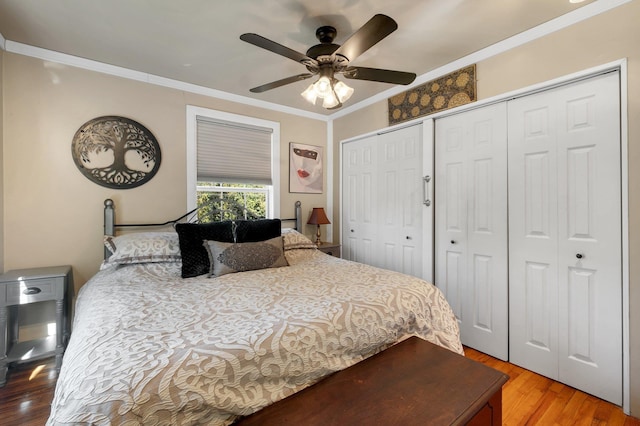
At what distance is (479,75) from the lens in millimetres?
2363

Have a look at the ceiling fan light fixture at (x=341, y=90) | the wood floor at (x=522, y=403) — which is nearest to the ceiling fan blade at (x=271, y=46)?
the ceiling fan light fixture at (x=341, y=90)

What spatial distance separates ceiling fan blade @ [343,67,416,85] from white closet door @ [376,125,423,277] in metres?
1.03

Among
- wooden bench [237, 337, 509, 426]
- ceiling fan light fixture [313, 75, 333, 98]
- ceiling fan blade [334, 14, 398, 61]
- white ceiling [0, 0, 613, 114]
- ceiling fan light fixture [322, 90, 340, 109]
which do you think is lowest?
wooden bench [237, 337, 509, 426]

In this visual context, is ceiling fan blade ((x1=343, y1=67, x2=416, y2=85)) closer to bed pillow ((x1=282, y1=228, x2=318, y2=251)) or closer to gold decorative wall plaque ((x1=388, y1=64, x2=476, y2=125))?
gold decorative wall plaque ((x1=388, y1=64, x2=476, y2=125))

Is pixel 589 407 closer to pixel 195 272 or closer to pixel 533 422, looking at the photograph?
pixel 533 422

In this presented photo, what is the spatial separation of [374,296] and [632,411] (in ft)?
5.70

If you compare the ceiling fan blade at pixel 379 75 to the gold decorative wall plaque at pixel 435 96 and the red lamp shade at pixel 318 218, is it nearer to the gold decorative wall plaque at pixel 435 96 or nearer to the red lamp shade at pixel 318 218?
the gold decorative wall plaque at pixel 435 96

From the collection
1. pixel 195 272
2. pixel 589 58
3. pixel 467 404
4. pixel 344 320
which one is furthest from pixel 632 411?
pixel 195 272

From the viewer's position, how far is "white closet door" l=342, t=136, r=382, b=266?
3359 millimetres

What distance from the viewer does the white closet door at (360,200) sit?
3.36m

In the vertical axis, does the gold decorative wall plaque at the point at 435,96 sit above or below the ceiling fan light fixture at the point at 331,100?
above

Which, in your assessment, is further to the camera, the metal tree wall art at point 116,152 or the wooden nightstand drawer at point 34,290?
the metal tree wall art at point 116,152

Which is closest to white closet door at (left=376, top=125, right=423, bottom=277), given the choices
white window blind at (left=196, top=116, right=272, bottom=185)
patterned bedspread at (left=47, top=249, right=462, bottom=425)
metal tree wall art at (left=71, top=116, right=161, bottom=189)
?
patterned bedspread at (left=47, top=249, right=462, bottom=425)

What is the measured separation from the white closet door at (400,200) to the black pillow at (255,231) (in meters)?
1.32
